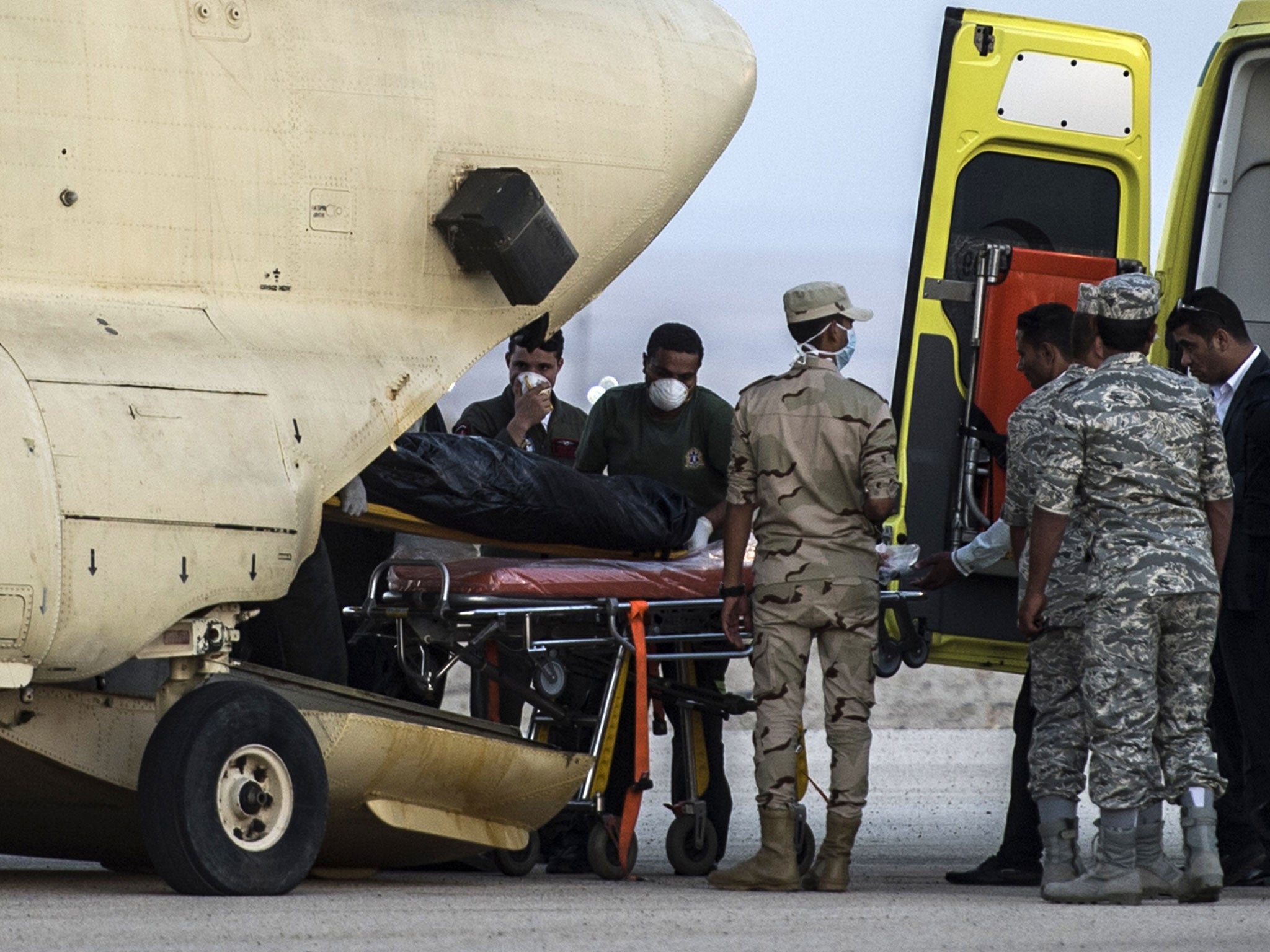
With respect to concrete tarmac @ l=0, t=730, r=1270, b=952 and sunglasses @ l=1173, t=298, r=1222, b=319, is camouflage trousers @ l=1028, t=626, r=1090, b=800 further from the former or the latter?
sunglasses @ l=1173, t=298, r=1222, b=319

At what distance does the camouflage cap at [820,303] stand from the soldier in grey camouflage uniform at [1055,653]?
72 centimetres

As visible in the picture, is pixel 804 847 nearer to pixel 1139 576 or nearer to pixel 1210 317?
pixel 1139 576

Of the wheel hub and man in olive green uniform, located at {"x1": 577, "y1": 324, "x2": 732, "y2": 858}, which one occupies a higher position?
man in olive green uniform, located at {"x1": 577, "y1": 324, "x2": 732, "y2": 858}

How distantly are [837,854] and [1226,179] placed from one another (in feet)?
12.8

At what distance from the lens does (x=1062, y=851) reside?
6.93m

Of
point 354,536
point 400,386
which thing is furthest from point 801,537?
point 354,536

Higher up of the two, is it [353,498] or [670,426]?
[670,426]

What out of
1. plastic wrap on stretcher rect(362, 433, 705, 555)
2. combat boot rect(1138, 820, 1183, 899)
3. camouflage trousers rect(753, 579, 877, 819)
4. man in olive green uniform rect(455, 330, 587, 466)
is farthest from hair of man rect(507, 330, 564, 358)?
combat boot rect(1138, 820, 1183, 899)

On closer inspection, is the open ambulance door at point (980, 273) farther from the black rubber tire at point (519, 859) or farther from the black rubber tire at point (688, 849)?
the black rubber tire at point (519, 859)

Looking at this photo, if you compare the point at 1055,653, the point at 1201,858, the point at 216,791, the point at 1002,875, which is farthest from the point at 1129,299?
the point at 216,791

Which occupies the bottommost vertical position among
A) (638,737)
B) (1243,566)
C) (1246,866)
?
(1246,866)

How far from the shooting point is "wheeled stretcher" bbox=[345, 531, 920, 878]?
739 cm

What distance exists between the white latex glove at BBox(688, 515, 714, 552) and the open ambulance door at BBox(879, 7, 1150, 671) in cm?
85

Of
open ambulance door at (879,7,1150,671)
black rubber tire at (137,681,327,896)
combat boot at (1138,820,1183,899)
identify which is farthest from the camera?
open ambulance door at (879,7,1150,671)
